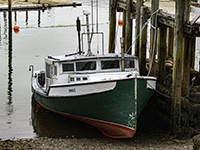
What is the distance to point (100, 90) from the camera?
11508mm

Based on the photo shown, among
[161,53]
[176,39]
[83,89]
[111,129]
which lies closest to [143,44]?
[161,53]

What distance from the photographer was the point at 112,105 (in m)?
11.5

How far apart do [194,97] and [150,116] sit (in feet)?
5.67

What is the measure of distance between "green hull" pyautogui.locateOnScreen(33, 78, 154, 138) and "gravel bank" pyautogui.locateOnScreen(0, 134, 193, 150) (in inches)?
14.7

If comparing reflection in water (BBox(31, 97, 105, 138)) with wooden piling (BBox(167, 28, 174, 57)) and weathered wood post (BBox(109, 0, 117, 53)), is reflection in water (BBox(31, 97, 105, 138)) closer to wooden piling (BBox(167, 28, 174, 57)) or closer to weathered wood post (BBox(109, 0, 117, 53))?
weathered wood post (BBox(109, 0, 117, 53))

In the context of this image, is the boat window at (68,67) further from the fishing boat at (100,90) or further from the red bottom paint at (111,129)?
the red bottom paint at (111,129)

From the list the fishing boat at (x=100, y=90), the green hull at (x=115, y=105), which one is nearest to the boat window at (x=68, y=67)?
the fishing boat at (x=100, y=90)

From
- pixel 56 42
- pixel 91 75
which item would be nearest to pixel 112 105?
pixel 91 75

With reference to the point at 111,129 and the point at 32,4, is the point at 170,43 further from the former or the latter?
the point at 32,4

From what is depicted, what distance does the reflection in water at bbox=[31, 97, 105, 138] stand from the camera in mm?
12609

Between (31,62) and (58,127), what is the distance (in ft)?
40.6

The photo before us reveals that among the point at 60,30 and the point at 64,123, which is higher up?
the point at 60,30

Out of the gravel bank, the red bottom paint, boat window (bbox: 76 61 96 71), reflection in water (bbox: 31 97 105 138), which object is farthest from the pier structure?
reflection in water (bbox: 31 97 105 138)

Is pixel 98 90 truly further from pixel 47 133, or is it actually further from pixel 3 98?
pixel 3 98
